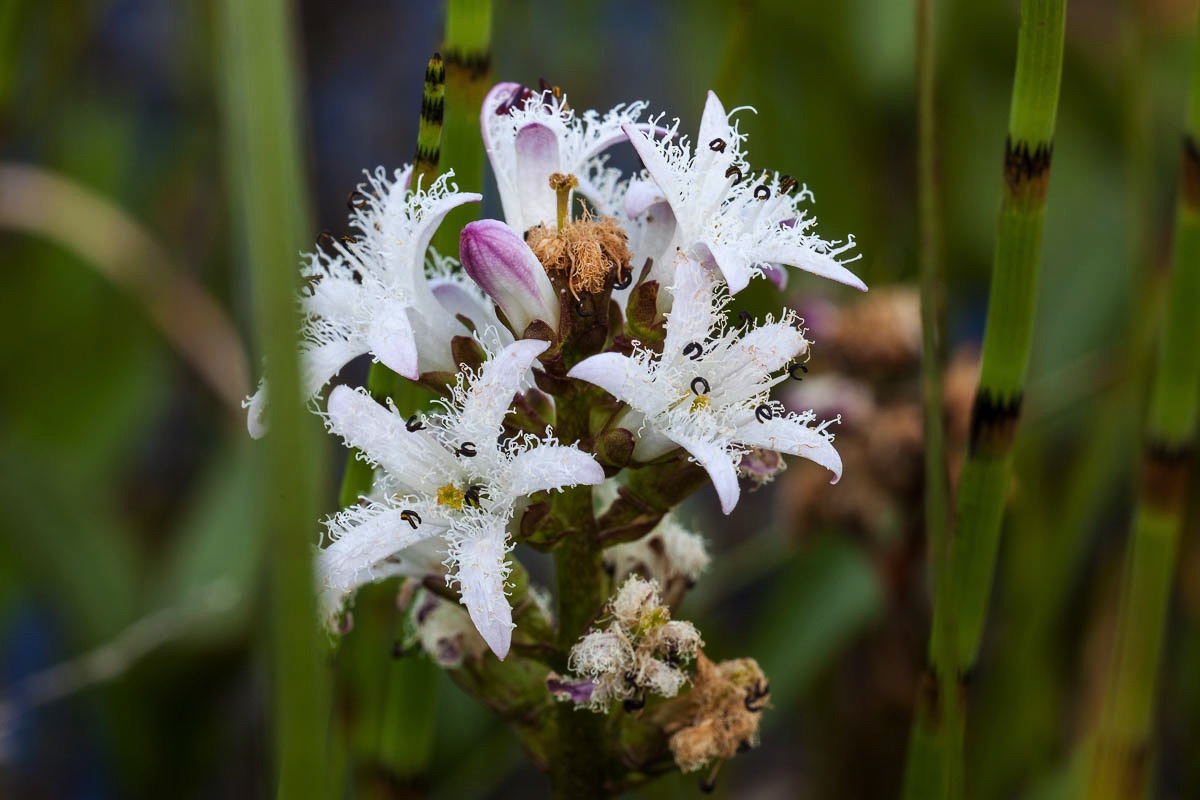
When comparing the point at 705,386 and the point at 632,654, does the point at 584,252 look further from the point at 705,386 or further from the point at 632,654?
the point at 632,654

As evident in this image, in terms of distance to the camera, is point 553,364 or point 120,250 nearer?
point 553,364

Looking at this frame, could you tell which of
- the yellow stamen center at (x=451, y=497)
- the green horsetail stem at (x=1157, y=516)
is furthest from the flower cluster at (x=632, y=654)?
the green horsetail stem at (x=1157, y=516)

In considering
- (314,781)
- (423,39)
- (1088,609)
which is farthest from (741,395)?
(423,39)

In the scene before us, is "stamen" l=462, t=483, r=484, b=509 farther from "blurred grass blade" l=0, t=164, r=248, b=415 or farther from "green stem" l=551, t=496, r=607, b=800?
"blurred grass blade" l=0, t=164, r=248, b=415

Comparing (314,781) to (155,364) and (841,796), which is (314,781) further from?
(155,364)

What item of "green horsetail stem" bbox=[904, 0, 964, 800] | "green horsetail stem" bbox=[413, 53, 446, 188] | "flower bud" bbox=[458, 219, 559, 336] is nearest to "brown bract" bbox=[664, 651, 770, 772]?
"green horsetail stem" bbox=[904, 0, 964, 800]

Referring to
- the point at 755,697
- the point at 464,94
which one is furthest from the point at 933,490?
the point at 464,94
